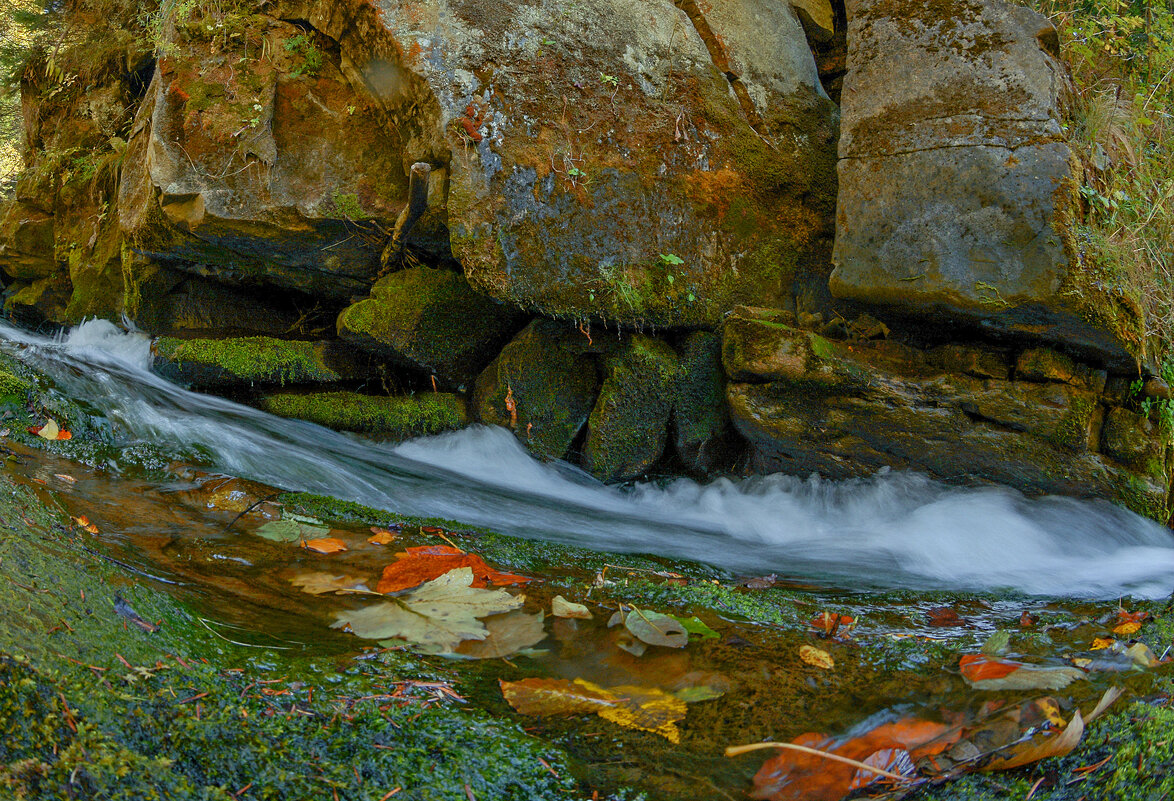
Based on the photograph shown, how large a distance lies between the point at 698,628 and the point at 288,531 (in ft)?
6.16

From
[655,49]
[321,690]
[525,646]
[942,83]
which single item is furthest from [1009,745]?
[655,49]

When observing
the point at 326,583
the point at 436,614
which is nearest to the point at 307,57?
the point at 326,583

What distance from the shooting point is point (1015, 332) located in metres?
4.35

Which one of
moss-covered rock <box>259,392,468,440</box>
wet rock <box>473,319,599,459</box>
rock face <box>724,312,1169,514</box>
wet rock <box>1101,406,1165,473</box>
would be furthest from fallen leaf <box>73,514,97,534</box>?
wet rock <box>1101,406,1165,473</box>

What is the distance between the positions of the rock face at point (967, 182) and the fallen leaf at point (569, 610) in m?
3.12

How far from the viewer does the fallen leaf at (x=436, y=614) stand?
88.3 inches

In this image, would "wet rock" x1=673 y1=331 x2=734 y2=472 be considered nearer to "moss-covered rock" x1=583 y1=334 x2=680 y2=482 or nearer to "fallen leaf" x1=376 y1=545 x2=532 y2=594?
"moss-covered rock" x1=583 y1=334 x2=680 y2=482

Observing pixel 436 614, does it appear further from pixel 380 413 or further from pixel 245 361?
pixel 245 361

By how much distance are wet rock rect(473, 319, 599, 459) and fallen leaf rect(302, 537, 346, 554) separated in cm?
239

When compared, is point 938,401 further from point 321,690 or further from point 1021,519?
point 321,690

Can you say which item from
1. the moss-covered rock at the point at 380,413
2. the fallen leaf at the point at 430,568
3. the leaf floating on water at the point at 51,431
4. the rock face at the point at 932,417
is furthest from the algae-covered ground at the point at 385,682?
the moss-covered rock at the point at 380,413

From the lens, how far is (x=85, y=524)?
9.09 ft

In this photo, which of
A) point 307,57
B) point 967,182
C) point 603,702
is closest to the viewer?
point 603,702

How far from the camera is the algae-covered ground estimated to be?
1.38 metres
